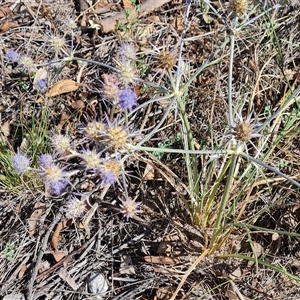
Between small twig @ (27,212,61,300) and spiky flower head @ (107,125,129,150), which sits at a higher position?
spiky flower head @ (107,125,129,150)

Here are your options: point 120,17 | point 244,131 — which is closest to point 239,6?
point 244,131

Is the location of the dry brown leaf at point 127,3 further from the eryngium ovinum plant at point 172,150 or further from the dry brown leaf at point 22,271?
the dry brown leaf at point 22,271

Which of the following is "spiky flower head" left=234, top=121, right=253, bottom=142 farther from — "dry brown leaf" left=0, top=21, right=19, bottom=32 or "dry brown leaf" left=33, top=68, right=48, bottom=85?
"dry brown leaf" left=0, top=21, right=19, bottom=32

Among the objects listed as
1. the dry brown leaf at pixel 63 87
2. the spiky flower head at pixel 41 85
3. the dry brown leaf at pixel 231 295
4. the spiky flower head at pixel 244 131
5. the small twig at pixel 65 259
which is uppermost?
the spiky flower head at pixel 244 131

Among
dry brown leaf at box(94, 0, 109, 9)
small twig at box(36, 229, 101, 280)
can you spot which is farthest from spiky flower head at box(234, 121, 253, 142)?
dry brown leaf at box(94, 0, 109, 9)

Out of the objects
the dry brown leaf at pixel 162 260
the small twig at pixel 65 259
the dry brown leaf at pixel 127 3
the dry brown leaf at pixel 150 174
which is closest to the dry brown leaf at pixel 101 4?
the dry brown leaf at pixel 127 3

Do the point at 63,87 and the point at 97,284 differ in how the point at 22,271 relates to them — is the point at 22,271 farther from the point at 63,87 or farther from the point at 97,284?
the point at 63,87
